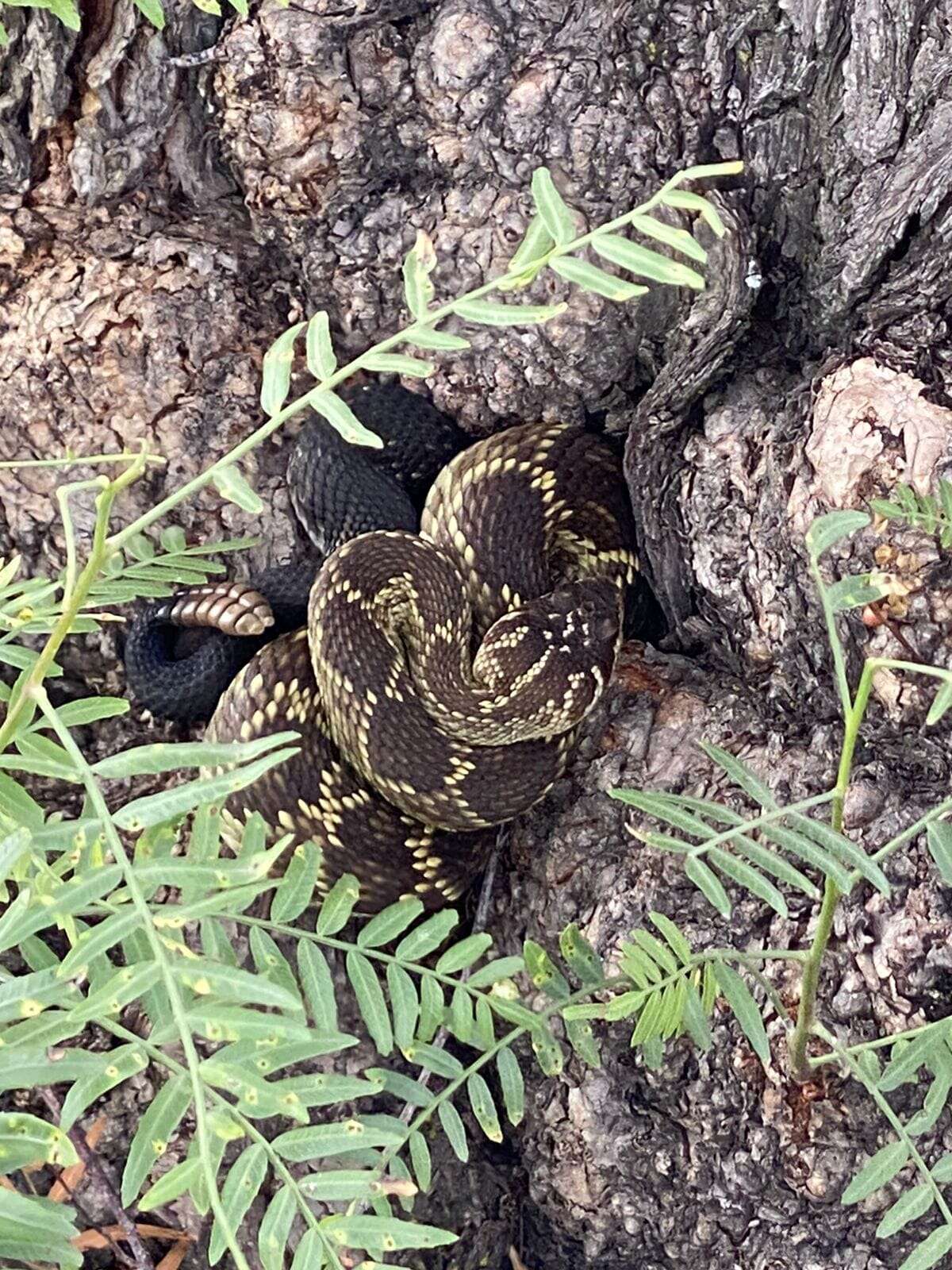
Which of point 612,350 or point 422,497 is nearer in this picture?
point 612,350

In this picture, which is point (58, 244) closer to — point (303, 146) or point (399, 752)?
point (303, 146)

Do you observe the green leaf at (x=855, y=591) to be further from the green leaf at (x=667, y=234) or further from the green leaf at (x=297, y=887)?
the green leaf at (x=297, y=887)

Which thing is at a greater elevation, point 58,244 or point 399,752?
point 58,244

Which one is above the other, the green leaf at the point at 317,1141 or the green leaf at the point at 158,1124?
the green leaf at the point at 158,1124

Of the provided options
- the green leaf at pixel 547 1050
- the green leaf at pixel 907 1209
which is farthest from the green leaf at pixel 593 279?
the green leaf at pixel 907 1209

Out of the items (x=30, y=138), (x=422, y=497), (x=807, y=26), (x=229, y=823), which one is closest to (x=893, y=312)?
(x=807, y=26)

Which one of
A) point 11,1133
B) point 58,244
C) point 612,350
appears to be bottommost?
point 11,1133

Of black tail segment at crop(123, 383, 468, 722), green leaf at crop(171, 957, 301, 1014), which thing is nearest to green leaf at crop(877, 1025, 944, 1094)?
green leaf at crop(171, 957, 301, 1014)
